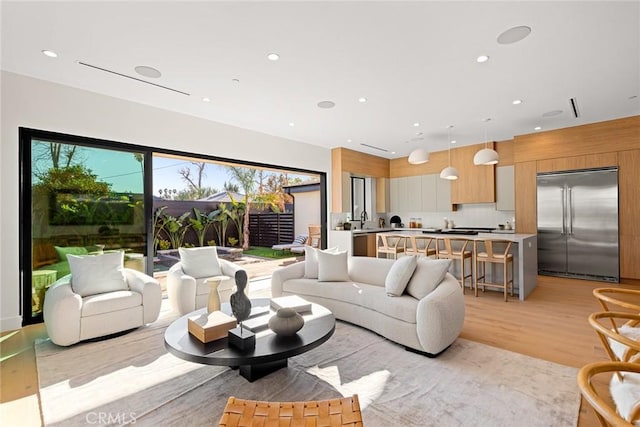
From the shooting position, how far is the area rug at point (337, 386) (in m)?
2.03

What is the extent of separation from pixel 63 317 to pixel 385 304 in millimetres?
3199

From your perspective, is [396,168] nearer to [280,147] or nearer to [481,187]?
[481,187]

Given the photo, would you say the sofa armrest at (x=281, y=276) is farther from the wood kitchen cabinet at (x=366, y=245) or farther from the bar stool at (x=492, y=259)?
the wood kitchen cabinet at (x=366, y=245)

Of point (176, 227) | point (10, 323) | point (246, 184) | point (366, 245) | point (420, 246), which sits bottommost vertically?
point (10, 323)

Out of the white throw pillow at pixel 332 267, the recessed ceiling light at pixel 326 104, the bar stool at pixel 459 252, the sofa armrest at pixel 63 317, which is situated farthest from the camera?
the bar stool at pixel 459 252

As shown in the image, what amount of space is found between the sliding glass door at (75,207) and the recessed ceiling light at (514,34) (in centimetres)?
476

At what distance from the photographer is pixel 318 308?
3.02 metres

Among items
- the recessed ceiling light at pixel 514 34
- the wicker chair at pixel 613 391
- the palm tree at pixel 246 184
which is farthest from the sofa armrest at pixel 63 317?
the palm tree at pixel 246 184

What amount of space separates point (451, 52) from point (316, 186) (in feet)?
23.6

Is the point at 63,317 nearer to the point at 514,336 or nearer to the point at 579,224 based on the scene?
the point at 514,336

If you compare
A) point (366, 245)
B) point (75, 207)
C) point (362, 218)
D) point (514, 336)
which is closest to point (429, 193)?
point (362, 218)

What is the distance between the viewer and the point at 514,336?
332 cm

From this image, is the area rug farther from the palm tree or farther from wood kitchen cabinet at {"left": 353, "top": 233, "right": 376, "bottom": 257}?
the palm tree

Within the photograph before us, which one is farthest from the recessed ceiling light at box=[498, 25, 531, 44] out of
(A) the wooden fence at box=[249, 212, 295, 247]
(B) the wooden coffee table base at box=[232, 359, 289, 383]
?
(A) the wooden fence at box=[249, 212, 295, 247]
